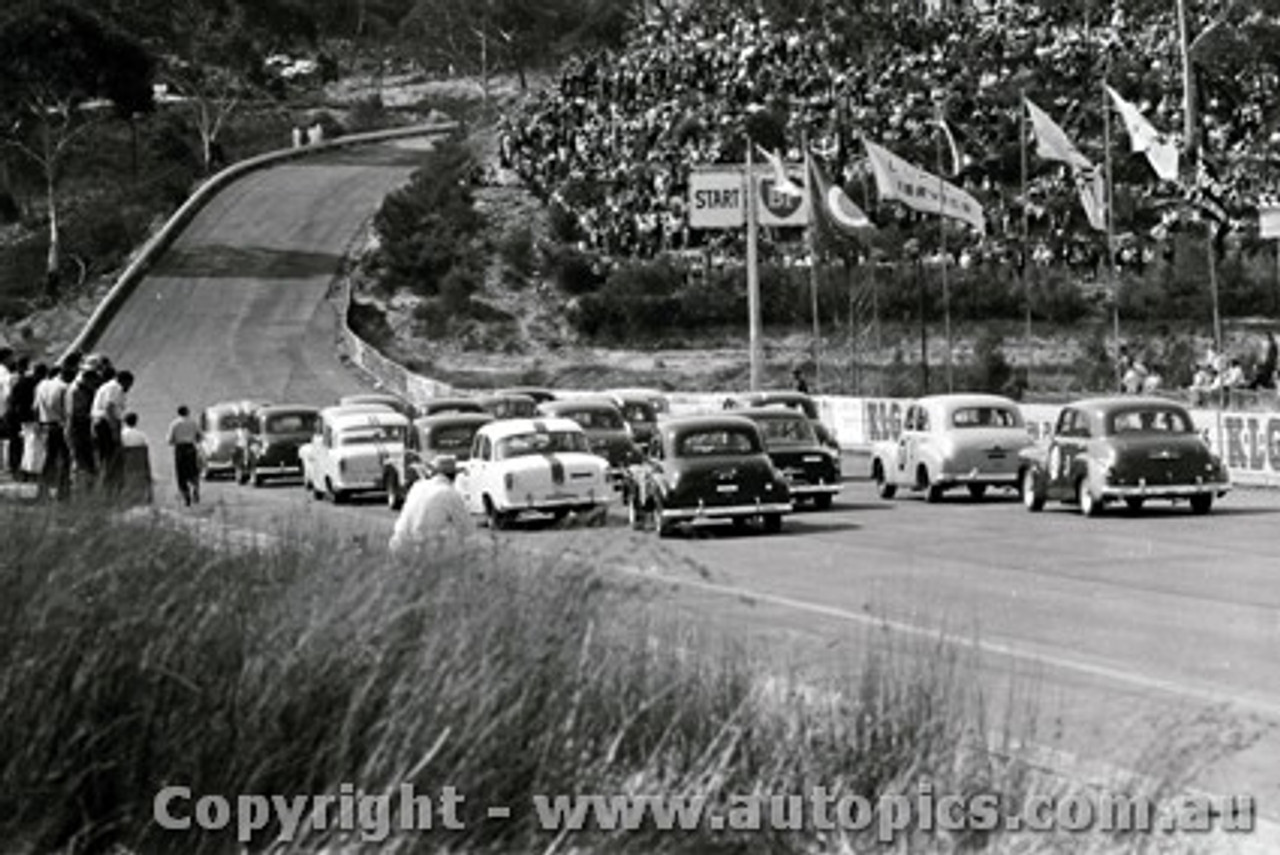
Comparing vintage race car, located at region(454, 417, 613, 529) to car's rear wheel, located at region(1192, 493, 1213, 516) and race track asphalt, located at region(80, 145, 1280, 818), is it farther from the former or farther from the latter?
car's rear wheel, located at region(1192, 493, 1213, 516)

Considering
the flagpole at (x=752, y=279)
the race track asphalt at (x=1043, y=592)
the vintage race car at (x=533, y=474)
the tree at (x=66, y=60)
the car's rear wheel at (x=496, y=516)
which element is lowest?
the race track asphalt at (x=1043, y=592)

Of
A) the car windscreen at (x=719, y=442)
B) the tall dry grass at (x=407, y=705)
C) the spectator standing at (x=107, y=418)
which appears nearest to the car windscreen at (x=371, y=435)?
the car windscreen at (x=719, y=442)

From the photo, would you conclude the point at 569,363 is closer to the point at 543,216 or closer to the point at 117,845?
the point at 543,216

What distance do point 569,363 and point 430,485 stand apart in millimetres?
57711

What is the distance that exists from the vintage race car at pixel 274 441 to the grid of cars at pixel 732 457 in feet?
7.78

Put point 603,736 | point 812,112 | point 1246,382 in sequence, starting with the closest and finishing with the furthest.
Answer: point 603,736 → point 1246,382 → point 812,112

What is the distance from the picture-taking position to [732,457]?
28.0m

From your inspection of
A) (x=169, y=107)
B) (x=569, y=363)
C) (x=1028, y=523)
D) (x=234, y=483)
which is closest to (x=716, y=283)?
(x=569, y=363)

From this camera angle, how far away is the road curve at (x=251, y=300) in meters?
69.9

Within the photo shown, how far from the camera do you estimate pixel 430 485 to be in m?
14.8

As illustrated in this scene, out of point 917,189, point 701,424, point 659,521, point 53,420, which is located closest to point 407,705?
point 659,521

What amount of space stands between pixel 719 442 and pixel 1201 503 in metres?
6.05

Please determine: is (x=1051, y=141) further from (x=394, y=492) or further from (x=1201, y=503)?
(x=1201, y=503)

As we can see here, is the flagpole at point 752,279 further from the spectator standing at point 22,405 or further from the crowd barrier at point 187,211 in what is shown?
the spectator standing at point 22,405
